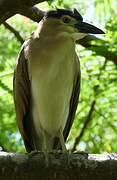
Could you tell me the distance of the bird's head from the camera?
5.18 metres

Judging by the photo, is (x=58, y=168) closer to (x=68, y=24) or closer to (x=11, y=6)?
(x=11, y=6)

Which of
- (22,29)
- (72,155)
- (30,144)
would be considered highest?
(72,155)

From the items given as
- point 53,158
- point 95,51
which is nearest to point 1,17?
point 53,158

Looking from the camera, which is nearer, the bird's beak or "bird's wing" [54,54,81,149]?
the bird's beak

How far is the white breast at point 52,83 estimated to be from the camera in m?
5.21

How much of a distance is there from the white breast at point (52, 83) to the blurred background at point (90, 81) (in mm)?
447

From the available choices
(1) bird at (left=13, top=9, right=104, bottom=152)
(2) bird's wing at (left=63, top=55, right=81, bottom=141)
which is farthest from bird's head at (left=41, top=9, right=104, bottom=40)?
(2) bird's wing at (left=63, top=55, right=81, bottom=141)

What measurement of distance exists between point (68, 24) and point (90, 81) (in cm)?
106

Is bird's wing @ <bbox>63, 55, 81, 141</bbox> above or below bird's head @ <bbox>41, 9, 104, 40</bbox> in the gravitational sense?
below

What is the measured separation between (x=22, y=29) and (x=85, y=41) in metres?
0.94

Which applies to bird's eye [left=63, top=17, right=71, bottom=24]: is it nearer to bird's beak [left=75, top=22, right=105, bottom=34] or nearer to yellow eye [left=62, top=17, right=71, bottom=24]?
yellow eye [left=62, top=17, right=71, bottom=24]

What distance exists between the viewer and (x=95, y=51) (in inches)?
223

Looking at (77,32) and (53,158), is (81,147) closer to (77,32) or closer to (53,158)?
(77,32)

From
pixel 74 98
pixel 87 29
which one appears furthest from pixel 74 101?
pixel 87 29
